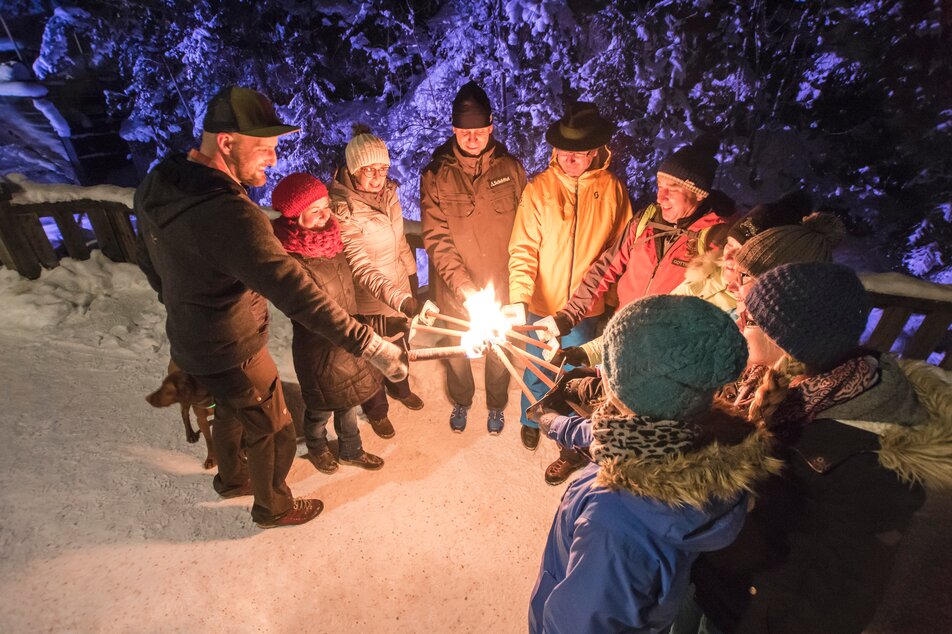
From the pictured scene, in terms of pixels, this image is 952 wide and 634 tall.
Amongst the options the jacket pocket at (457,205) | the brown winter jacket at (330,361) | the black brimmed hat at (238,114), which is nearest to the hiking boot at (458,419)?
the brown winter jacket at (330,361)

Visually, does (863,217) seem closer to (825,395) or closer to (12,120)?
(825,395)

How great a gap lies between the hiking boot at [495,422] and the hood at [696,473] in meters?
2.80

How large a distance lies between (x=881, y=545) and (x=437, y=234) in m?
3.16

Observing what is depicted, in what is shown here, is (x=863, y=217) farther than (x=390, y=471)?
Answer: Yes

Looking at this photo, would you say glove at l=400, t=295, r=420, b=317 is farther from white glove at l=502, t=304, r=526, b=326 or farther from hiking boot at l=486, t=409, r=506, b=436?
hiking boot at l=486, t=409, r=506, b=436

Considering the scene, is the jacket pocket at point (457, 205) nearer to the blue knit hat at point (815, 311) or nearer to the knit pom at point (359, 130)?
the knit pom at point (359, 130)

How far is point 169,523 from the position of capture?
10.8 feet

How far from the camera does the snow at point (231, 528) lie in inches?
111

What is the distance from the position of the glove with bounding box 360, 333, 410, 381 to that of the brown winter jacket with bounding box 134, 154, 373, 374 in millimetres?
63

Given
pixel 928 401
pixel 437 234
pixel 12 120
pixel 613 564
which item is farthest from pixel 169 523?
pixel 12 120

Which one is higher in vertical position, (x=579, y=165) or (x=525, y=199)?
(x=579, y=165)

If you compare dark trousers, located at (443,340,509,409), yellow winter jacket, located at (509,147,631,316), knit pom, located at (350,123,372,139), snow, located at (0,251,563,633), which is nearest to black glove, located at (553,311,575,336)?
yellow winter jacket, located at (509,147,631,316)

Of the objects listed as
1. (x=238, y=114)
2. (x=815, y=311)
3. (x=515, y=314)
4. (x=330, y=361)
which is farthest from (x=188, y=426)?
(x=815, y=311)

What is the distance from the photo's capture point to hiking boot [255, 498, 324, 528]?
10.6 ft
